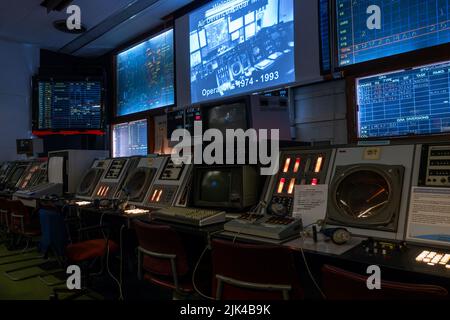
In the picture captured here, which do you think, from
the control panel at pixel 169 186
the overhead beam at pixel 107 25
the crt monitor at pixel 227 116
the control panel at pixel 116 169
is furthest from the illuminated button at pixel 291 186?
the overhead beam at pixel 107 25

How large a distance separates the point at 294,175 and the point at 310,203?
0.81 ft

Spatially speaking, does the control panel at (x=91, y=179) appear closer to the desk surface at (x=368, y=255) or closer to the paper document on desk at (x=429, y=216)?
the desk surface at (x=368, y=255)

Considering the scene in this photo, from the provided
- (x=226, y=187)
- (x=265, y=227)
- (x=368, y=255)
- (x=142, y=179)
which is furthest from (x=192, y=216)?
(x=142, y=179)

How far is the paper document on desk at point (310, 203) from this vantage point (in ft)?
6.15

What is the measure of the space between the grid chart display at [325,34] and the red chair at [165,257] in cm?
217

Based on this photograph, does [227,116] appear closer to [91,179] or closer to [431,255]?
[431,255]

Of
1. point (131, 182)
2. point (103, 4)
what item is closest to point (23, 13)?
point (103, 4)

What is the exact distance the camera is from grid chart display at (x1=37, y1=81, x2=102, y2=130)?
231 inches

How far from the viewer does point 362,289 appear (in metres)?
1.05

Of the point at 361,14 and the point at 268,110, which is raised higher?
the point at 361,14

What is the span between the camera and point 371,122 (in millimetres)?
2883
